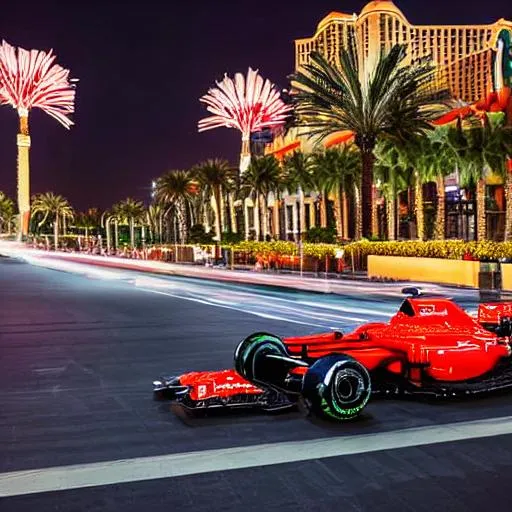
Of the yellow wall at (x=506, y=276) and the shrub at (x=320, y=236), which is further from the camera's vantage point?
the shrub at (x=320, y=236)

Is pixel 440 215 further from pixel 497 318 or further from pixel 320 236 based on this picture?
pixel 497 318

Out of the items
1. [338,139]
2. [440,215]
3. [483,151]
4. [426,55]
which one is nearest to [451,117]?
[426,55]

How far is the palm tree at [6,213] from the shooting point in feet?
515

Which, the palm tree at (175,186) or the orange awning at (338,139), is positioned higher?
the orange awning at (338,139)

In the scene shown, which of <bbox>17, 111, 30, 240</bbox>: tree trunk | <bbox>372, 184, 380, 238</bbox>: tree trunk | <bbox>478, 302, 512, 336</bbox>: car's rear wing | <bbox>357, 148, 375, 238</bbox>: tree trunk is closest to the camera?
<bbox>478, 302, 512, 336</bbox>: car's rear wing

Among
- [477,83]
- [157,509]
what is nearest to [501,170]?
[157,509]

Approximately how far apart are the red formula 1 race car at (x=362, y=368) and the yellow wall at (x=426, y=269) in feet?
61.1

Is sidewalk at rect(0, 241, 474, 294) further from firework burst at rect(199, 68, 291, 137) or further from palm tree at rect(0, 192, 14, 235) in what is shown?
palm tree at rect(0, 192, 14, 235)

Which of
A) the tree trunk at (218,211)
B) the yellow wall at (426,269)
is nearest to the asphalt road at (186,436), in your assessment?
the yellow wall at (426,269)

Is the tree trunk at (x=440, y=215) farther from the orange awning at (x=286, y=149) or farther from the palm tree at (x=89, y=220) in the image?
the palm tree at (x=89, y=220)

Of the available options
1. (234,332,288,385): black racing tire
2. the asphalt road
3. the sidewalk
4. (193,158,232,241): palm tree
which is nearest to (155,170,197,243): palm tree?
(193,158,232,241): palm tree

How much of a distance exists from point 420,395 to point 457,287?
62.6 feet

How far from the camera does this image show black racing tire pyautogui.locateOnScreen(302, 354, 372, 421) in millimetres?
6910

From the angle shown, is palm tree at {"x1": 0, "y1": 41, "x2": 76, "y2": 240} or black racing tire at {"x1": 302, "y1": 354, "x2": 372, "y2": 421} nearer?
black racing tire at {"x1": 302, "y1": 354, "x2": 372, "y2": 421}
